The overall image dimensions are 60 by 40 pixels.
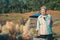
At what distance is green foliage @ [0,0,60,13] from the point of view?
5101 centimetres

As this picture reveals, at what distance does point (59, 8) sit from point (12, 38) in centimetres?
3578

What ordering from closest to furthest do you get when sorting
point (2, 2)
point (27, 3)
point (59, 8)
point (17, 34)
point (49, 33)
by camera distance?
point (49, 33), point (17, 34), point (59, 8), point (27, 3), point (2, 2)

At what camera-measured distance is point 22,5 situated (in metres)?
63.2

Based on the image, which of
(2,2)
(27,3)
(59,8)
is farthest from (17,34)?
(2,2)

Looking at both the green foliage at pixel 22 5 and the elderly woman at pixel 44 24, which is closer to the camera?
the elderly woman at pixel 44 24

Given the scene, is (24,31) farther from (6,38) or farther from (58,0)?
(58,0)

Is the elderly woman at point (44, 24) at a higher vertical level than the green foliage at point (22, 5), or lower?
higher

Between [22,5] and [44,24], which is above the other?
[44,24]

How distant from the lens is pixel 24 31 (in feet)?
43.0

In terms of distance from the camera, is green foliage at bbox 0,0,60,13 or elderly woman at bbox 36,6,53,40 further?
green foliage at bbox 0,0,60,13

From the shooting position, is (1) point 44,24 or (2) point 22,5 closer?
(1) point 44,24

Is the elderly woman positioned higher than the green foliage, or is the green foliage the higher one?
the elderly woman

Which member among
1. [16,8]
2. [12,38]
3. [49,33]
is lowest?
[16,8]

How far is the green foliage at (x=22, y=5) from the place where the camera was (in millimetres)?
51013
